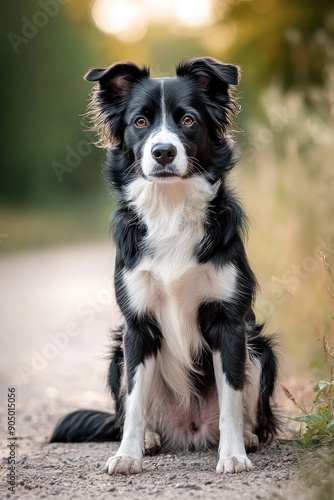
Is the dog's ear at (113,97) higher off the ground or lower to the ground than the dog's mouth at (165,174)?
higher

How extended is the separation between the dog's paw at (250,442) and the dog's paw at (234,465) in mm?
472

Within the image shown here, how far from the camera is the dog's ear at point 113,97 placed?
4477 millimetres

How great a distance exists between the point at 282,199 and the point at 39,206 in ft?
36.3

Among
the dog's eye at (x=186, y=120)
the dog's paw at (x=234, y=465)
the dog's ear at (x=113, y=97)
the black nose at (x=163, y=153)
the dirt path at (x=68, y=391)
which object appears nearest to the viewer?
the dirt path at (x=68, y=391)

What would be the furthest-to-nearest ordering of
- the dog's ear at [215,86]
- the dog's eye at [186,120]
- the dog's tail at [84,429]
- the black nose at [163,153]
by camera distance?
the dog's tail at [84,429]
the dog's ear at [215,86]
the dog's eye at [186,120]
the black nose at [163,153]

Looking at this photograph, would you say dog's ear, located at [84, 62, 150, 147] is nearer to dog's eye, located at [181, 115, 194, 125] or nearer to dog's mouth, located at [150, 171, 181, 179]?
dog's eye, located at [181, 115, 194, 125]

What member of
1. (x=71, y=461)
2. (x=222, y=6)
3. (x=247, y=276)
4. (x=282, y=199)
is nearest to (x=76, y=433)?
(x=71, y=461)

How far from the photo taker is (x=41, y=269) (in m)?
12.0

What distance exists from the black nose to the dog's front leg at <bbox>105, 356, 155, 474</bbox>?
1.09m

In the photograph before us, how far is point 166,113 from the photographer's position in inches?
167

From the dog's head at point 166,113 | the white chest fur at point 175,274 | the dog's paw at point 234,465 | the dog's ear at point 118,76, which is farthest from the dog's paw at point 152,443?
the dog's ear at point 118,76

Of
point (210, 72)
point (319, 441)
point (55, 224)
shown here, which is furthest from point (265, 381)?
point (55, 224)

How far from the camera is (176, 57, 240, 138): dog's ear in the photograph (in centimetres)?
436

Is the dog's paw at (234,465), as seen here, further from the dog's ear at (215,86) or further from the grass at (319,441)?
the dog's ear at (215,86)
